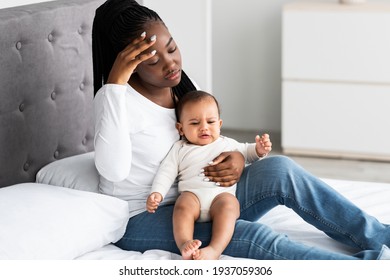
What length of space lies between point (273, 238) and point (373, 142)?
7.60 ft

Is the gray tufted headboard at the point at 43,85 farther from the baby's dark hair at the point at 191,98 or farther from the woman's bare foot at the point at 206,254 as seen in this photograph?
the woman's bare foot at the point at 206,254

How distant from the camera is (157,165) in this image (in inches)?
87.0

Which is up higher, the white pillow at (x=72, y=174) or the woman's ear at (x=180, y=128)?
the woman's ear at (x=180, y=128)

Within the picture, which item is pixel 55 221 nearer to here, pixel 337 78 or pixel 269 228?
pixel 269 228

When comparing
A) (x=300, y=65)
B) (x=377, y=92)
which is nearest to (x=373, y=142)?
(x=377, y=92)

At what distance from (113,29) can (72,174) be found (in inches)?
17.6

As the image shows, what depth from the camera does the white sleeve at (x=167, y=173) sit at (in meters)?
2.14

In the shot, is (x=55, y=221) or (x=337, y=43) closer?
(x=55, y=221)

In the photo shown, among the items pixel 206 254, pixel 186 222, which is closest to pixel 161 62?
pixel 186 222

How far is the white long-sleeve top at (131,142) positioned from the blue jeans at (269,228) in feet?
0.29

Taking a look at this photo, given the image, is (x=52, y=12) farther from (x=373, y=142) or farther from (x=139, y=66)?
(x=373, y=142)

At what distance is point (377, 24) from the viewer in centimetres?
404

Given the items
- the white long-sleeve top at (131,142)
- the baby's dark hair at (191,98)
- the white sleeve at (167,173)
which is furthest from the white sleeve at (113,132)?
the baby's dark hair at (191,98)

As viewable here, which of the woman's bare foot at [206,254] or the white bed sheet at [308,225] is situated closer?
the woman's bare foot at [206,254]
